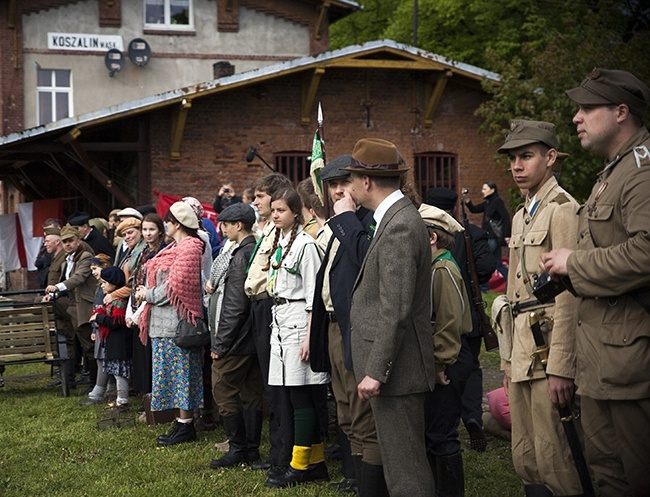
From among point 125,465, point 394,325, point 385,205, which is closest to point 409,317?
point 394,325

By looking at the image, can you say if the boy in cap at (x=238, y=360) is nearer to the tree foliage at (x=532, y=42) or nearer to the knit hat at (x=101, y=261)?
the knit hat at (x=101, y=261)

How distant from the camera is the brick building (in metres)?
20.0

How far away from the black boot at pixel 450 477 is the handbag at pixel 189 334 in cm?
287

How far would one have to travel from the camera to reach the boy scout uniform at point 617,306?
3797 mm

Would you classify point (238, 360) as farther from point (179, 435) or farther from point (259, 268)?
point (179, 435)

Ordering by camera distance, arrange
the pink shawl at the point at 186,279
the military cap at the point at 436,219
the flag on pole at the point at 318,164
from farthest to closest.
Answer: the pink shawl at the point at 186,279 < the flag on pole at the point at 318,164 < the military cap at the point at 436,219

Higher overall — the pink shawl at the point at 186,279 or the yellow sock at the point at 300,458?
the pink shawl at the point at 186,279

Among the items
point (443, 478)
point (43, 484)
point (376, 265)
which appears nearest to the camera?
point (376, 265)

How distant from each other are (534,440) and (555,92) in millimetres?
18754

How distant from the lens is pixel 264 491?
6.36 meters

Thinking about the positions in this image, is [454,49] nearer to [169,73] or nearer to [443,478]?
[169,73]

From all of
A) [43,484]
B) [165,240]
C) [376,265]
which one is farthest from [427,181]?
[376,265]

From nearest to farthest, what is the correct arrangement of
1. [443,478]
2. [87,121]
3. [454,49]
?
[443,478] < [87,121] < [454,49]

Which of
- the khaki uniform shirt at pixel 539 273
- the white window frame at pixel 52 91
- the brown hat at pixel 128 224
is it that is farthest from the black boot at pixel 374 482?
the white window frame at pixel 52 91
